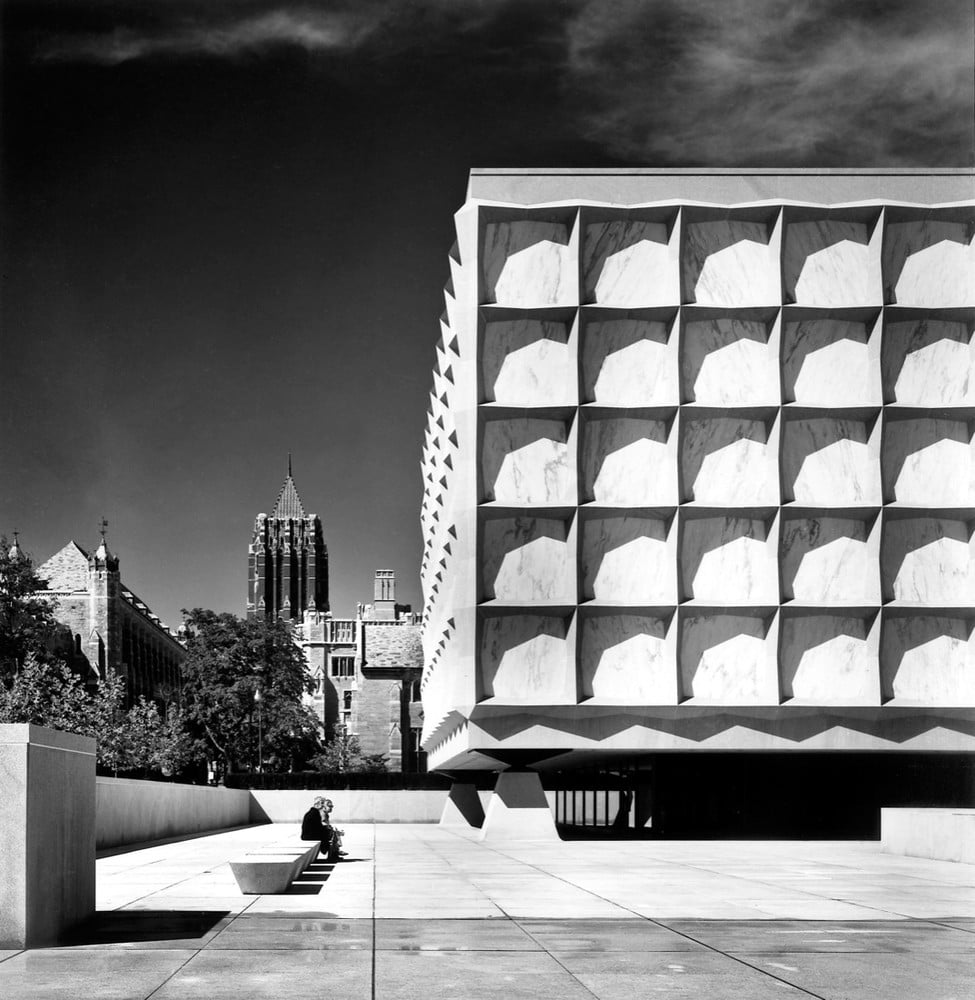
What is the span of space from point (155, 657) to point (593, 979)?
11738 cm

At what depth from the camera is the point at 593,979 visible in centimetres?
1087

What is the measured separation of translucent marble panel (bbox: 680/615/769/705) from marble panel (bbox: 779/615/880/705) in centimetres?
76

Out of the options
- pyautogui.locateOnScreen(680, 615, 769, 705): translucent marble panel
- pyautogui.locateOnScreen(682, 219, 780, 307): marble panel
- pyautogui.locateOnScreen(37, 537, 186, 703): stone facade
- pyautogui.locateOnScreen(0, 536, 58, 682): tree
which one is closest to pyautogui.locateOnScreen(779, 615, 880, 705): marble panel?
pyautogui.locateOnScreen(680, 615, 769, 705): translucent marble panel

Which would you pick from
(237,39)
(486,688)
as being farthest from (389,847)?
(237,39)

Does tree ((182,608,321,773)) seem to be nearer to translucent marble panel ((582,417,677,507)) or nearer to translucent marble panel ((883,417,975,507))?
translucent marble panel ((582,417,677,507))

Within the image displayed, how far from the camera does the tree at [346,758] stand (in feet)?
376

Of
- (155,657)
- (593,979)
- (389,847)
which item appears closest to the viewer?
(593,979)

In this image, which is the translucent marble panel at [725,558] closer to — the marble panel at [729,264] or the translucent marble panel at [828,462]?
the translucent marble panel at [828,462]

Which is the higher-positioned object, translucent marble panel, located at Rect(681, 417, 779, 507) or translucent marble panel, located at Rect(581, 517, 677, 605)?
translucent marble panel, located at Rect(681, 417, 779, 507)

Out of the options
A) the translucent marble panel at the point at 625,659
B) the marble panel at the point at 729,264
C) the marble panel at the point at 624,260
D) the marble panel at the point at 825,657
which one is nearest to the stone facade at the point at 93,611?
the translucent marble panel at the point at 625,659

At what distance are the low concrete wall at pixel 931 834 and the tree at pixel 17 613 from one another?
4890 centimetres

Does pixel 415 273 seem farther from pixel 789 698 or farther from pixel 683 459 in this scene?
pixel 789 698

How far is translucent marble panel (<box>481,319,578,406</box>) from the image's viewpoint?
40906mm

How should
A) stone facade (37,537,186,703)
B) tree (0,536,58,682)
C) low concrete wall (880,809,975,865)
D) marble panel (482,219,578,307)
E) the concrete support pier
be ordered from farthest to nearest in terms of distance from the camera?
stone facade (37,537,186,703) → tree (0,536,58,682) → marble panel (482,219,578,307) → low concrete wall (880,809,975,865) → the concrete support pier
